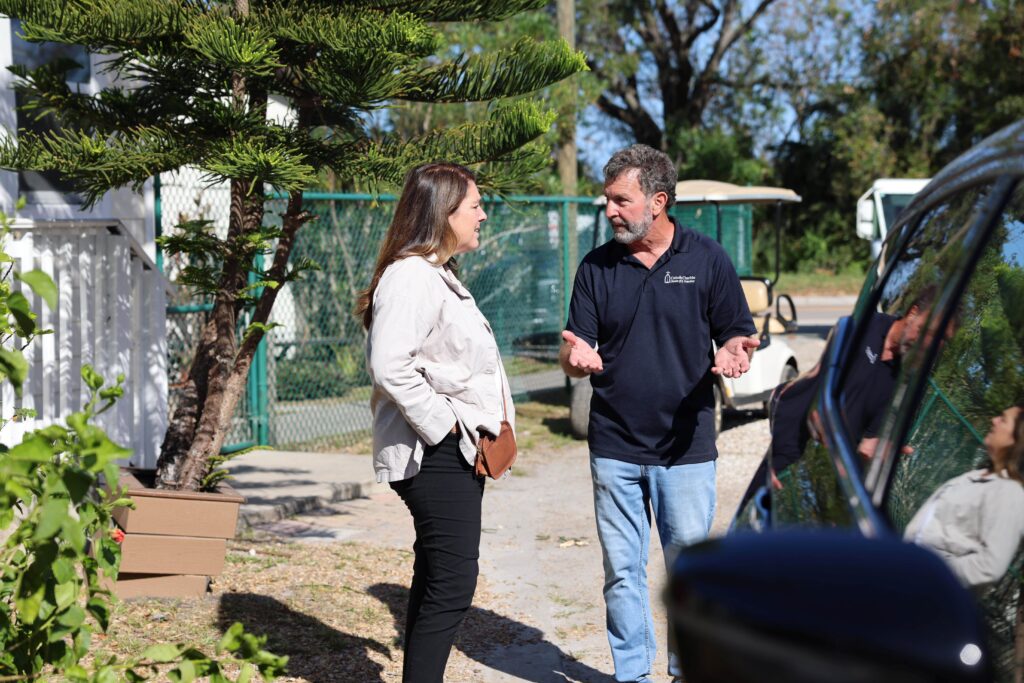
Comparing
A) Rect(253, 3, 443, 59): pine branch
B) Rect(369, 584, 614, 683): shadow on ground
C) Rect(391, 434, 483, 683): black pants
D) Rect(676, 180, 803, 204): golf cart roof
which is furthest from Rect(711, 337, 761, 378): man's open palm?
Rect(676, 180, 803, 204): golf cart roof

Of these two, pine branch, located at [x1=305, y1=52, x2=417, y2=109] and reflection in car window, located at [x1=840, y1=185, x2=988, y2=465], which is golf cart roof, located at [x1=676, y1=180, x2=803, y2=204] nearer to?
pine branch, located at [x1=305, y1=52, x2=417, y2=109]

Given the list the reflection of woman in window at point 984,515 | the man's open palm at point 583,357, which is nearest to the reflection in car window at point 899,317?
the reflection of woman in window at point 984,515

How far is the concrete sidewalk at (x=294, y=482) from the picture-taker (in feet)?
23.3

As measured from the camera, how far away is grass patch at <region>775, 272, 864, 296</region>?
30.8 meters

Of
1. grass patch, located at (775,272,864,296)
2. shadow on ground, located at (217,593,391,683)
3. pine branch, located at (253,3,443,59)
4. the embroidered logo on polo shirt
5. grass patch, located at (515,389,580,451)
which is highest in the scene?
pine branch, located at (253,3,443,59)

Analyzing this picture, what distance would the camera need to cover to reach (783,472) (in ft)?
7.70

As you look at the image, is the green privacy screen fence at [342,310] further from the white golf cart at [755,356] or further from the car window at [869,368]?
the car window at [869,368]

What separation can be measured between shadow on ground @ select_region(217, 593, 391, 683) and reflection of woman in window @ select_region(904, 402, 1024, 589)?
10.5 feet

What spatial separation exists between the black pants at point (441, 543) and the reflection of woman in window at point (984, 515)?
7.12 ft

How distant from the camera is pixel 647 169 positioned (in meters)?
4.25

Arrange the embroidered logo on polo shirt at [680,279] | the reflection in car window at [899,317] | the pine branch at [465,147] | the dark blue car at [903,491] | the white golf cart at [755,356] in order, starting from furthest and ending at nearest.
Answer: the white golf cart at [755,356] → the pine branch at [465,147] → the embroidered logo on polo shirt at [680,279] → the reflection in car window at [899,317] → the dark blue car at [903,491]

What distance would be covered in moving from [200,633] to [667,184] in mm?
2581

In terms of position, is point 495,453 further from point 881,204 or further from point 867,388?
point 881,204

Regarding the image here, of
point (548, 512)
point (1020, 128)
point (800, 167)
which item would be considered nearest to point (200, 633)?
point (548, 512)
